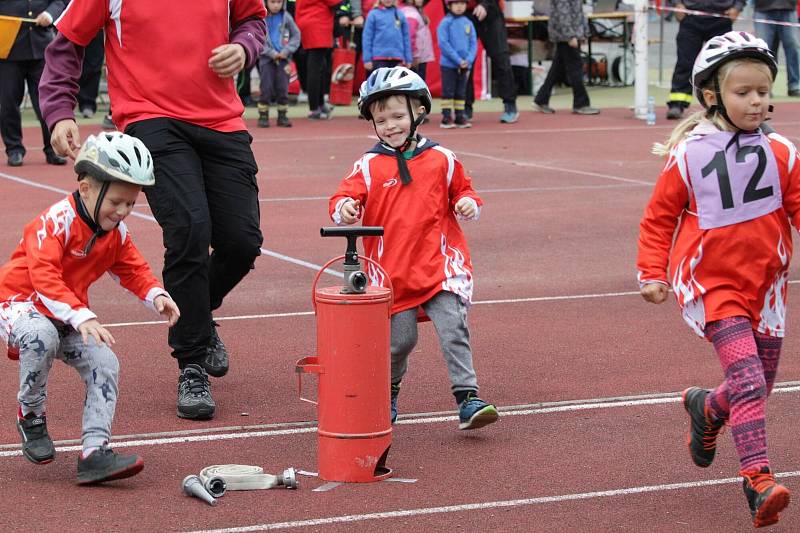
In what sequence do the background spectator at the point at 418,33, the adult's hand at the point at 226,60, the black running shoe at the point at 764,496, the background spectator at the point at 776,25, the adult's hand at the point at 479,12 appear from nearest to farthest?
the black running shoe at the point at 764,496
the adult's hand at the point at 226,60
the adult's hand at the point at 479,12
the background spectator at the point at 418,33
the background spectator at the point at 776,25

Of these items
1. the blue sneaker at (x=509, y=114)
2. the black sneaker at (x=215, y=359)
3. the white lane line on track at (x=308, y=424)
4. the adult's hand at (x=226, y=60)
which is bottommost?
the blue sneaker at (x=509, y=114)

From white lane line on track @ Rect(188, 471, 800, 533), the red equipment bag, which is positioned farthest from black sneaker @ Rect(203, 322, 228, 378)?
the red equipment bag

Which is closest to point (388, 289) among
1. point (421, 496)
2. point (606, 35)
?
point (421, 496)

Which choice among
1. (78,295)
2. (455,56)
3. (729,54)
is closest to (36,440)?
(78,295)

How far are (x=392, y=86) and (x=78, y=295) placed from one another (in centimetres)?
162

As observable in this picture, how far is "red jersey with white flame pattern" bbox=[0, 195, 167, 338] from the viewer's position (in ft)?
17.2

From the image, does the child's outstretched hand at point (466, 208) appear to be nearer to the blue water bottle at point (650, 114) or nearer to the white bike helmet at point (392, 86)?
the white bike helmet at point (392, 86)

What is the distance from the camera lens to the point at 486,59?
2512cm

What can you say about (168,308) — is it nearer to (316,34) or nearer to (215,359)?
(215,359)

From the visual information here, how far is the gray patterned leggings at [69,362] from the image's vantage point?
5344 mm

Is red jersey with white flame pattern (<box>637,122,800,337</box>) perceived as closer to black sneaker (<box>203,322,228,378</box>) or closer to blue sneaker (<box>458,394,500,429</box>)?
blue sneaker (<box>458,394,500,429</box>)

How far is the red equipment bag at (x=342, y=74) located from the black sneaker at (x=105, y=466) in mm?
18205

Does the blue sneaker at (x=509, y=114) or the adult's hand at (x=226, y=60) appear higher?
the adult's hand at (x=226, y=60)

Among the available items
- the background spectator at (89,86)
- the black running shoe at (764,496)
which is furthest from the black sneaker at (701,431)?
the background spectator at (89,86)
